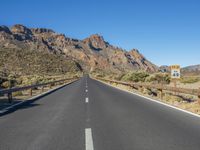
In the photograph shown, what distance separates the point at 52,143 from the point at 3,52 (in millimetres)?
111896

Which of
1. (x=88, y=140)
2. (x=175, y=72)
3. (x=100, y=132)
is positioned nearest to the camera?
(x=88, y=140)

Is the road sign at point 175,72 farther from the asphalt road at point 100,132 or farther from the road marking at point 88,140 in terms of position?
the road marking at point 88,140

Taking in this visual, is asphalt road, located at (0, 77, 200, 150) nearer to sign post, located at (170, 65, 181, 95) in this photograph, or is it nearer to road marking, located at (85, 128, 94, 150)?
road marking, located at (85, 128, 94, 150)

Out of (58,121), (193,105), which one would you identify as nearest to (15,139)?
(58,121)

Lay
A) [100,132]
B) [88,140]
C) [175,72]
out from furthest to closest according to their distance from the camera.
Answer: [175,72] < [100,132] < [88,140]

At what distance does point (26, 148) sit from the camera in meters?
6.07

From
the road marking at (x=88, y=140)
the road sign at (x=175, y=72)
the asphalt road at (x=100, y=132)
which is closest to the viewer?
the road marking at (x=88, y=140)

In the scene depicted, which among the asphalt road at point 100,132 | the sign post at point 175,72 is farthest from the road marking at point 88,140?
the sign post at point 175,72

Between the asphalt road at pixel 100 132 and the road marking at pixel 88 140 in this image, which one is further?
the asphalt road at pixel 100 132

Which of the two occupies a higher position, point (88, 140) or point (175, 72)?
point (175, 72)

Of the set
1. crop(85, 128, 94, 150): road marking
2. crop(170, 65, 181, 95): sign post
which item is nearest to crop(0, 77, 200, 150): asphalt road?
crop(85, 128, 94, 150): road marking

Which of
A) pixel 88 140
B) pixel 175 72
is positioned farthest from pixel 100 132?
pixel 175 72

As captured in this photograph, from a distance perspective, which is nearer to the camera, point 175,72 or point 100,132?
point 100,132

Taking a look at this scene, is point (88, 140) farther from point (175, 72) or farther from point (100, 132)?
point (175, 72)
